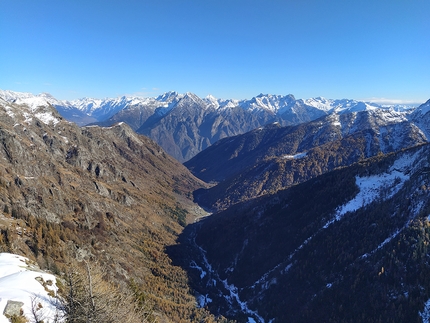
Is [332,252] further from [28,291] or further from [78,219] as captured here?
[78,219]

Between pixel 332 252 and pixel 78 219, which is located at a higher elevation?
pixel 78 219

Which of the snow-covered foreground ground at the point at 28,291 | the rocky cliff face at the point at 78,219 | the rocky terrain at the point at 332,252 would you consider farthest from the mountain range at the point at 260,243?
the snow-covered foreground ground at the point at 28,291

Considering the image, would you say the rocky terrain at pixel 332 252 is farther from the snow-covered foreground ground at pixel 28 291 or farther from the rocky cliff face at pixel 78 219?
the snow-covered foreground ground at pixel 28 291

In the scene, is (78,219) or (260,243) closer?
(78,219)

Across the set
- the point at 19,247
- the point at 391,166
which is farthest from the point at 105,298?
the point at 391,166

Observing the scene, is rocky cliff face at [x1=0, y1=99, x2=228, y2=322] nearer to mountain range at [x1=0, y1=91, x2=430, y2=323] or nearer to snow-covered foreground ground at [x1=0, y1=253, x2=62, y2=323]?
mountain range at [x1=0, y1=91, x2=430, y2=323]

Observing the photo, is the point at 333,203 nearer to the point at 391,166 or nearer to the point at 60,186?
the point at 391,166

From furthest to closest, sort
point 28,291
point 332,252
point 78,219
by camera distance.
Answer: point 78,219 → point 332,252 → point 28,291

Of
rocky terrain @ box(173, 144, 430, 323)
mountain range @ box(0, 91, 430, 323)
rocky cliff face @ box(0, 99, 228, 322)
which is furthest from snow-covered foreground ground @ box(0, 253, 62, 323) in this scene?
rocky terrain @ box(173, 144, 430, 323)

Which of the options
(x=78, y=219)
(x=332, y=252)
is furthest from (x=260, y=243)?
(x=78, y=219)
